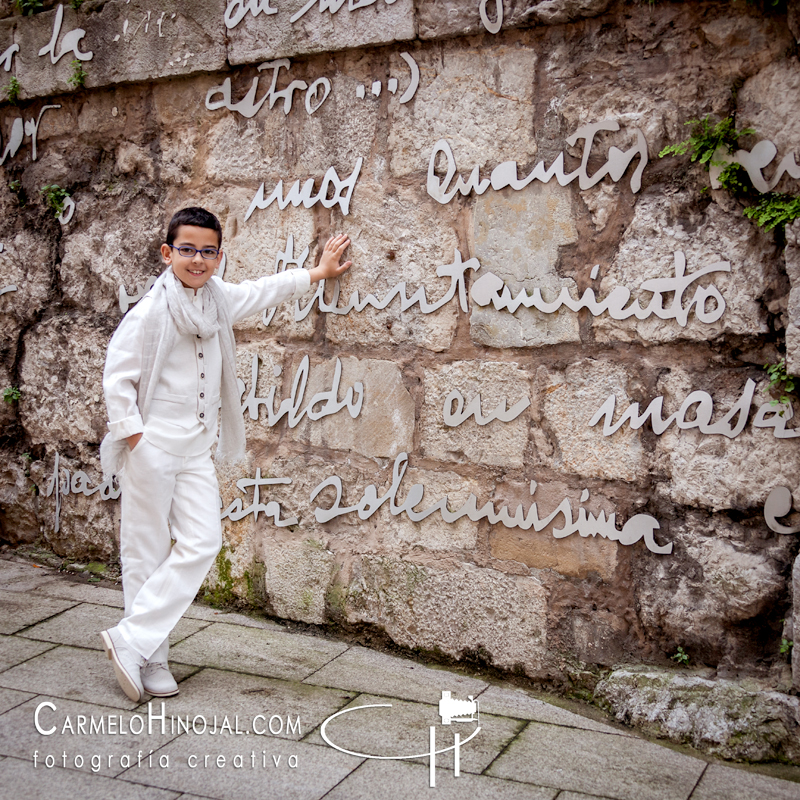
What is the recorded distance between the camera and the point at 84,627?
164 inches

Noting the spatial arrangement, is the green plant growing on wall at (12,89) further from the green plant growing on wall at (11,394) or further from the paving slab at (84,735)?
the paving slab at (84,735)

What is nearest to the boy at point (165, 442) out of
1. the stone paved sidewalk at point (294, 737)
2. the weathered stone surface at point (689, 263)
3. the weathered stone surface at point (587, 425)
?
the stone paved sidewalk at point (294, 737)

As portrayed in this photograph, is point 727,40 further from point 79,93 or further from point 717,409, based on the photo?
point 79,93

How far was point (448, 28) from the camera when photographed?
145 inches

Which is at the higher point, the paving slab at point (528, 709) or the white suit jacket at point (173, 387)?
the white suit jacket at point (173, 387)

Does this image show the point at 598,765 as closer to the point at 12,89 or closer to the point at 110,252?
the point at 110,252

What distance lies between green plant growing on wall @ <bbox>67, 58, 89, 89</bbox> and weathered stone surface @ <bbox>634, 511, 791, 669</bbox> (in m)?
3.40

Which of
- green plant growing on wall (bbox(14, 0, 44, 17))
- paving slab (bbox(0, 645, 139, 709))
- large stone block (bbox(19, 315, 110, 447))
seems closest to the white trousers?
paving slab (bbox(0, 645, 139, 709))

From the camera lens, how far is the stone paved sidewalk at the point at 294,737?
9.42 feet

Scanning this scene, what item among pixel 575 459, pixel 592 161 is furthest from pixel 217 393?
pixel 592 161

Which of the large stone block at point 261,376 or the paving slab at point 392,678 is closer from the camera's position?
the paving slab at point 392,678

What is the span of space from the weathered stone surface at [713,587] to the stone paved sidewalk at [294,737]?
0.42 meters

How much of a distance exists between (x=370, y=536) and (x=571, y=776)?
140cm

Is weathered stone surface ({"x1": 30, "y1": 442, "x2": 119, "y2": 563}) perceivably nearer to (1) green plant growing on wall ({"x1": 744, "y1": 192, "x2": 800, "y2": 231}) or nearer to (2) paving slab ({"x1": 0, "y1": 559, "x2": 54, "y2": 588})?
(2) paving slab ({"x1": 0, "y1": 559, "x2": 54, "y2": 588})
